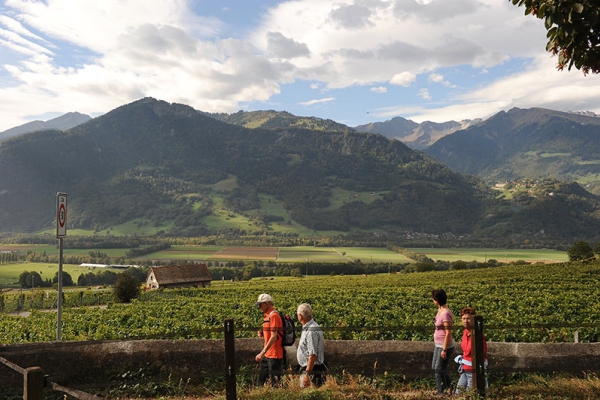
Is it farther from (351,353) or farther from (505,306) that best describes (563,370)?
(505,306)

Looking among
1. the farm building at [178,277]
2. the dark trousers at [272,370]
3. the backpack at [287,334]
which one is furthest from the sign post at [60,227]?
the farm building at [178,277]

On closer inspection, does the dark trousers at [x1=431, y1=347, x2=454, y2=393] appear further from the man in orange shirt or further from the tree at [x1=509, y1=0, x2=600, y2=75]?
the tree at [x1=509, y1=0, x2=600, y2=75]

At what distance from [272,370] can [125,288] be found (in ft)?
148

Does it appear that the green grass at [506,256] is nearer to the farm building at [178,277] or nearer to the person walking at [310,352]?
the farm building at [178,277]

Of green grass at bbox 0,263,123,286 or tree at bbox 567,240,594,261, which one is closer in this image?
tree at bbox 567,240,594,261

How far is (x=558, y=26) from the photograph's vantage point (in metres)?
5.14

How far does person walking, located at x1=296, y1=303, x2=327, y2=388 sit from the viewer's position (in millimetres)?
6148

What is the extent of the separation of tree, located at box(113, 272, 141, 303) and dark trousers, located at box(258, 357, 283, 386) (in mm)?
44782

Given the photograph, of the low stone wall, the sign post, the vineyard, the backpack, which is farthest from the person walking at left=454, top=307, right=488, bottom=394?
the sign post

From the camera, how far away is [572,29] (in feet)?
16.3

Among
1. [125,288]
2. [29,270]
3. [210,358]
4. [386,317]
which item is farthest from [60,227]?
[29,270]

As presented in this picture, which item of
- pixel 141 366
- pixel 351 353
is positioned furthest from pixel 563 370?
pixel 141 366

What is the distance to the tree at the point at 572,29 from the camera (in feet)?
16.1

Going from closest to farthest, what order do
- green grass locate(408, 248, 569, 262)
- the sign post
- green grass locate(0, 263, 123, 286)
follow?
1. the sign post
2. green grass locate(0, 263, 123, 286)
3. green grass locate(408, 248, 569, 262)
